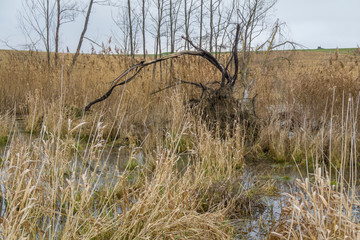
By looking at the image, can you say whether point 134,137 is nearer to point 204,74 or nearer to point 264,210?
point 204,74

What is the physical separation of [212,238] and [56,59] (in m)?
8.06

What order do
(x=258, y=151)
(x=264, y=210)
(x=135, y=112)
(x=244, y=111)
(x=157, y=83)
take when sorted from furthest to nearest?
(x=157, y=83)
(x=135, y=112)
(x=244, y=111)
(x=258, y=151)
(x=264, y=210)

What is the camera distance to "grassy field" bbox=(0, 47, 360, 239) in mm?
2504

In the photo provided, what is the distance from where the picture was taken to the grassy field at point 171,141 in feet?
8.21

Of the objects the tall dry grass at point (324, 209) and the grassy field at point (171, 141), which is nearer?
the tall dry grass at point (324, 209)

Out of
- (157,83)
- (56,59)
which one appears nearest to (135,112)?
(157,83)

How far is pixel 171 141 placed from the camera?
8.64ft

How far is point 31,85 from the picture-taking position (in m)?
8.62

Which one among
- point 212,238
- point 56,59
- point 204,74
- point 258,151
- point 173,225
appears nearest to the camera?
point 173,225

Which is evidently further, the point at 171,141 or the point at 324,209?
the point at 171,141

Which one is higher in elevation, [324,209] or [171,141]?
[171,141]

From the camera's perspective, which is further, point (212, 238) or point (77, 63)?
point (77, 63)

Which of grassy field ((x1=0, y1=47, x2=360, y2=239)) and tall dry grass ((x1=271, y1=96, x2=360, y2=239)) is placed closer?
tall dry grass ((x1=271, y1=96, x2=360, y2=239))

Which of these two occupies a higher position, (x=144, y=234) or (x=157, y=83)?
(x=157, y=83)
